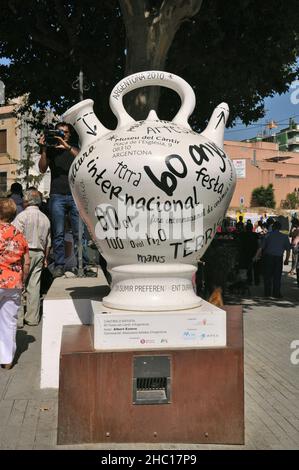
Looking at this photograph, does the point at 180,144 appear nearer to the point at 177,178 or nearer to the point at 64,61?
the point at 177,178

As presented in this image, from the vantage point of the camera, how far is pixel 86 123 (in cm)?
375

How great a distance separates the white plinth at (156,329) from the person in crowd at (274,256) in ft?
26.5

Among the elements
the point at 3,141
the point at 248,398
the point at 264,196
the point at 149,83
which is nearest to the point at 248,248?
the point at 248,398

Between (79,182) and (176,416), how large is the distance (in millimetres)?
1605

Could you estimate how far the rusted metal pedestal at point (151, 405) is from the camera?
10.8 ft

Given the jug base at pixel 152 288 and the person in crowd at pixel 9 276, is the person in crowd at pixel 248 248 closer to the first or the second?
the person in crowd at pixel 9 276

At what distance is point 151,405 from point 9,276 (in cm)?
241

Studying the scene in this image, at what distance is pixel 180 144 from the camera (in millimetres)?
3330

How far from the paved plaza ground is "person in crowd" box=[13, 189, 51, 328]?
286 mm

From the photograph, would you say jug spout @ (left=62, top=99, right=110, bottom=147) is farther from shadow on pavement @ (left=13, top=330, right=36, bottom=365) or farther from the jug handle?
shadow on pavement @ (left=13, top=330, right=36, bottom=365)

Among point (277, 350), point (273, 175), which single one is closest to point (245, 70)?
point (277, 350)

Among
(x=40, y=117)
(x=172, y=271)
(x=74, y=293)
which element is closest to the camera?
(x=172, y=271)

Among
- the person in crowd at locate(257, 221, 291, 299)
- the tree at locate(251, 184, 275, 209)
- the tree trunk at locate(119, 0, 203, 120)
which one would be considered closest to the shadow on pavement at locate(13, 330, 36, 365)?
the tree trunk at locate(119, 0, 203, 120)

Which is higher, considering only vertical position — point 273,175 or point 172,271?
point 273,175
